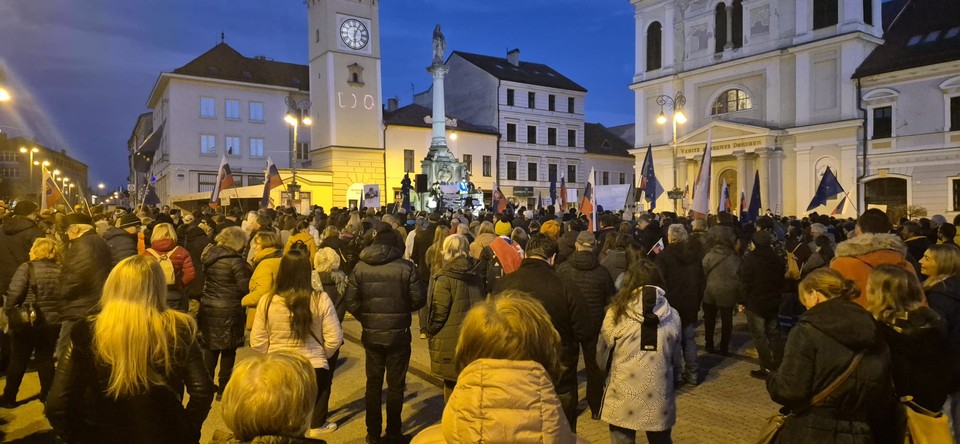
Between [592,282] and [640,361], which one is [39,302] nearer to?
[592,282]

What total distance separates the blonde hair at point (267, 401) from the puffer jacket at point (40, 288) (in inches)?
187

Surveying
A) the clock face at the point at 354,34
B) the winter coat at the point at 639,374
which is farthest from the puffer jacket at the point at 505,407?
the clock face at the point at 354,34

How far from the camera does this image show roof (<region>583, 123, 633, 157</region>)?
184ft

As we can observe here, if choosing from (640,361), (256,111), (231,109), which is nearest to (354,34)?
(256,111)

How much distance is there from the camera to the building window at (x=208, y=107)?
145 feet

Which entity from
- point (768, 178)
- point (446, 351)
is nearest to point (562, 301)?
point (446, 351)

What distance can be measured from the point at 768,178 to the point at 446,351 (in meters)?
34.4

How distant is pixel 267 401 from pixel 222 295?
433 cm

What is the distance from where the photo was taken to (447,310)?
17.7 feet

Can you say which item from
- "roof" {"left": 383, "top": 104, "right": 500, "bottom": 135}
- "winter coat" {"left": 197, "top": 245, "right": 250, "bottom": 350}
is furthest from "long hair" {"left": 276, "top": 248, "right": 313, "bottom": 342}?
Result: "roof" {"left": 383, "top": 104, "right": 500, "bottom": 135}

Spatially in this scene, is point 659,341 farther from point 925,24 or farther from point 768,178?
point 925,24

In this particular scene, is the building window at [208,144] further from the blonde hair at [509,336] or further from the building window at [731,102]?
the blonde hair at [509,336]

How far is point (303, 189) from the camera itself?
37.8 m

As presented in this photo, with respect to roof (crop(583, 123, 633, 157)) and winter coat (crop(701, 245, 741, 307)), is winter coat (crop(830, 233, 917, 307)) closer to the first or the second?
winter coat (crop(701, 245, 741, 307))
